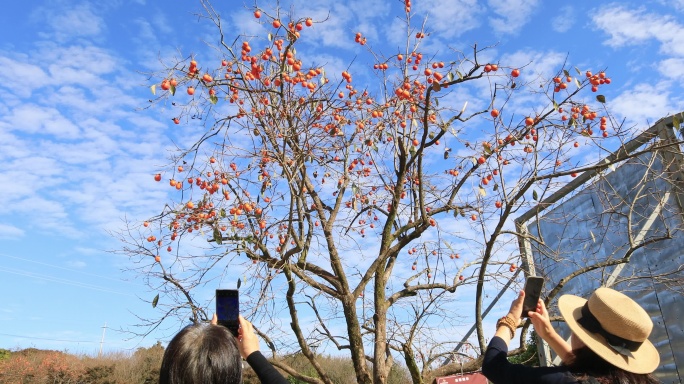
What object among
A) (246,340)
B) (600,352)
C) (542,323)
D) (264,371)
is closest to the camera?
(264,371)

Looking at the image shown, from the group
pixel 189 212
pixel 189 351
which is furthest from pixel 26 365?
pixel 189 351

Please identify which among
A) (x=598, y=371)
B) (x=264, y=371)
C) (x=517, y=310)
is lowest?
(x=598, y=371)

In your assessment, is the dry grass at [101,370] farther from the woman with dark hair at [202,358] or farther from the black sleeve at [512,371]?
the woman with dark hair at [202,358]

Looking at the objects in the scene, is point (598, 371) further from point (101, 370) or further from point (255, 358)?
point (101, 370)

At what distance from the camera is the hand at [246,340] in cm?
147

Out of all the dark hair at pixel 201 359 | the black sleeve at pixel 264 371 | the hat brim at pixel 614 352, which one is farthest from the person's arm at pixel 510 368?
the dark hair at pixel 201 359

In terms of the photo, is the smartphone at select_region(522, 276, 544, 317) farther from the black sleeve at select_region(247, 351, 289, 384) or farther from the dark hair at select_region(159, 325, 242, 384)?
the dark hair at select_region(159, 325, 242, 384)

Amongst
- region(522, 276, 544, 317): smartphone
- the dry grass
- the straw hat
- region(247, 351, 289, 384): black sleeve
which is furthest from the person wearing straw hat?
the dry grass

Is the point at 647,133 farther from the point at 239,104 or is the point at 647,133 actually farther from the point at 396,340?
the point at 239,104

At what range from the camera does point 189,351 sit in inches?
46.5

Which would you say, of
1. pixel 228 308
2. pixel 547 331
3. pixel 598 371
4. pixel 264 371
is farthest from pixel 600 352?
pixel 228 308

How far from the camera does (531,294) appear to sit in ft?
6.29

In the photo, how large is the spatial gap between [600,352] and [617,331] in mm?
112

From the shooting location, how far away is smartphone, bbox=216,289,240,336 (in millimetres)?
1608
